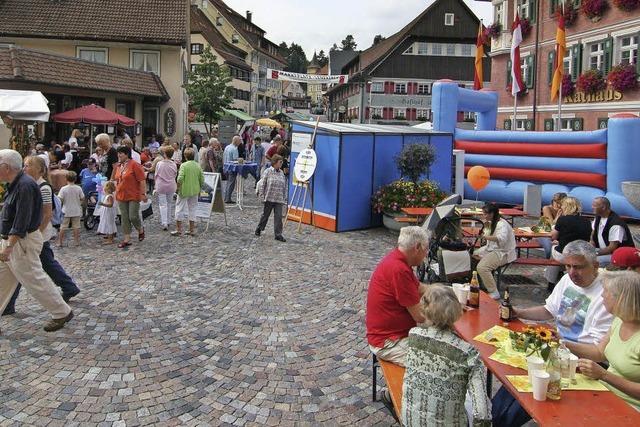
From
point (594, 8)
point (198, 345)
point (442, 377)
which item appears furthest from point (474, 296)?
point (594, 8)

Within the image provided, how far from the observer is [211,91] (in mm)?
41281

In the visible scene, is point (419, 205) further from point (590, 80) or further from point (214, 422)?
point (590, 80)

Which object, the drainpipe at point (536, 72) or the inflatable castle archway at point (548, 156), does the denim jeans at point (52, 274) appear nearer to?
the inflatable castle archway at point (548, 156)

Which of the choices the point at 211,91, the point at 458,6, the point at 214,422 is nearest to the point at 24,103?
the point at 214,422

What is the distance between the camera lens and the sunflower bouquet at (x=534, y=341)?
3575 mm

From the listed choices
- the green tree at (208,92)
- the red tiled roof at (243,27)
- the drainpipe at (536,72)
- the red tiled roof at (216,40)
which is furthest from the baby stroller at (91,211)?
the red tiled roof at (243,27)

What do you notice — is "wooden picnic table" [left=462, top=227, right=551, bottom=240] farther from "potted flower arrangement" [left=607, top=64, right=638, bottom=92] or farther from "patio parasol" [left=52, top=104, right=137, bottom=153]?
"potted flower arrangement" [left=607, top=64, right=638, bottom=92]

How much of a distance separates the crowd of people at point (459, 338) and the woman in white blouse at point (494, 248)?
256 cm

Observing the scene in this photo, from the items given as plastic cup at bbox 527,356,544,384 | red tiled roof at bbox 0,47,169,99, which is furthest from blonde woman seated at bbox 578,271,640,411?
red tiled roof at bbox 0,47,169,99

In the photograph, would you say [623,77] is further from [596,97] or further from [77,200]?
[77,200]

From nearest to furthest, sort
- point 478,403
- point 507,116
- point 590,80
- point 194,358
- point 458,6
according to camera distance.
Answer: point 478,403 → point 194,358 → point 590,80 → point 507,116 → point 458,6

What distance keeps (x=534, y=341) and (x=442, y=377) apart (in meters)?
0.76

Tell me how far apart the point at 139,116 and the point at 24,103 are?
15.4 metres

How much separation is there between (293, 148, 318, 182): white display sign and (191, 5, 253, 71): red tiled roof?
157ft
